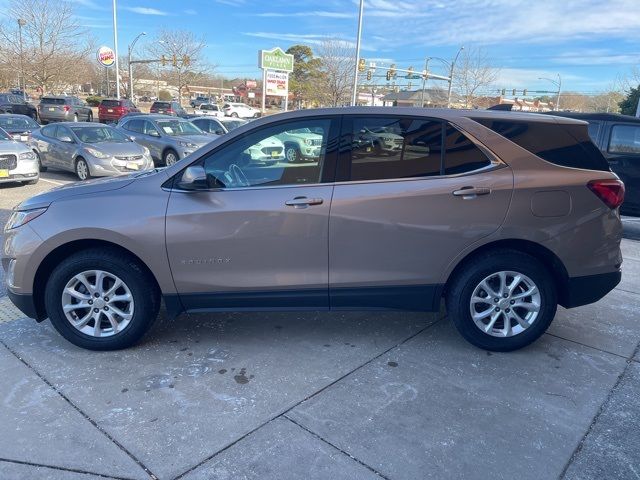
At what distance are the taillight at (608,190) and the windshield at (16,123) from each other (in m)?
15.4

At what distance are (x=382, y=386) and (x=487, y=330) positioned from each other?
3.19 ft

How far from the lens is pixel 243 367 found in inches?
132

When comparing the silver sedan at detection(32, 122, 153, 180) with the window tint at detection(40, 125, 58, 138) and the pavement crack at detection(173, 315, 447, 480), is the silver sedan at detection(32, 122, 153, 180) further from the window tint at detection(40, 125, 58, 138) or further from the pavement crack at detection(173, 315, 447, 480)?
the pavement crack at detection(173, 315, 447, 480)

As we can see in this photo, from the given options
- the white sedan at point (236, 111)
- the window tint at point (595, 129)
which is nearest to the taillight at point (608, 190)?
the window tint at point (595, 129)

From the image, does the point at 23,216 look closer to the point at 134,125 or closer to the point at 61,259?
the point at 61,259

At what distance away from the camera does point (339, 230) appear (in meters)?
3.36

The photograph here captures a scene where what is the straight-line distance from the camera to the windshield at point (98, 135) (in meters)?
11.6

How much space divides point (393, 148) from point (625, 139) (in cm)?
696

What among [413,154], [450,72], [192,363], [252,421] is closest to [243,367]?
[192,363]

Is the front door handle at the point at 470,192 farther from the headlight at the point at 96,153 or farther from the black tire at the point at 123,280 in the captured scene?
the headlight at the point at 96,153

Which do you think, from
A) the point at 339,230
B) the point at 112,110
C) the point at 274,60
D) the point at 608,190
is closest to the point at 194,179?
the point at 339,230

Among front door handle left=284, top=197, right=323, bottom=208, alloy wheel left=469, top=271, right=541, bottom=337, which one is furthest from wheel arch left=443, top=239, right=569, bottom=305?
front door handle left=284, top=197, right=323, bottom=208

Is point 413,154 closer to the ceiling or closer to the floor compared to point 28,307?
closer to the ceiling

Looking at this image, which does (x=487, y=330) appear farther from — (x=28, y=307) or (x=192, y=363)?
(x=28, y=307)
